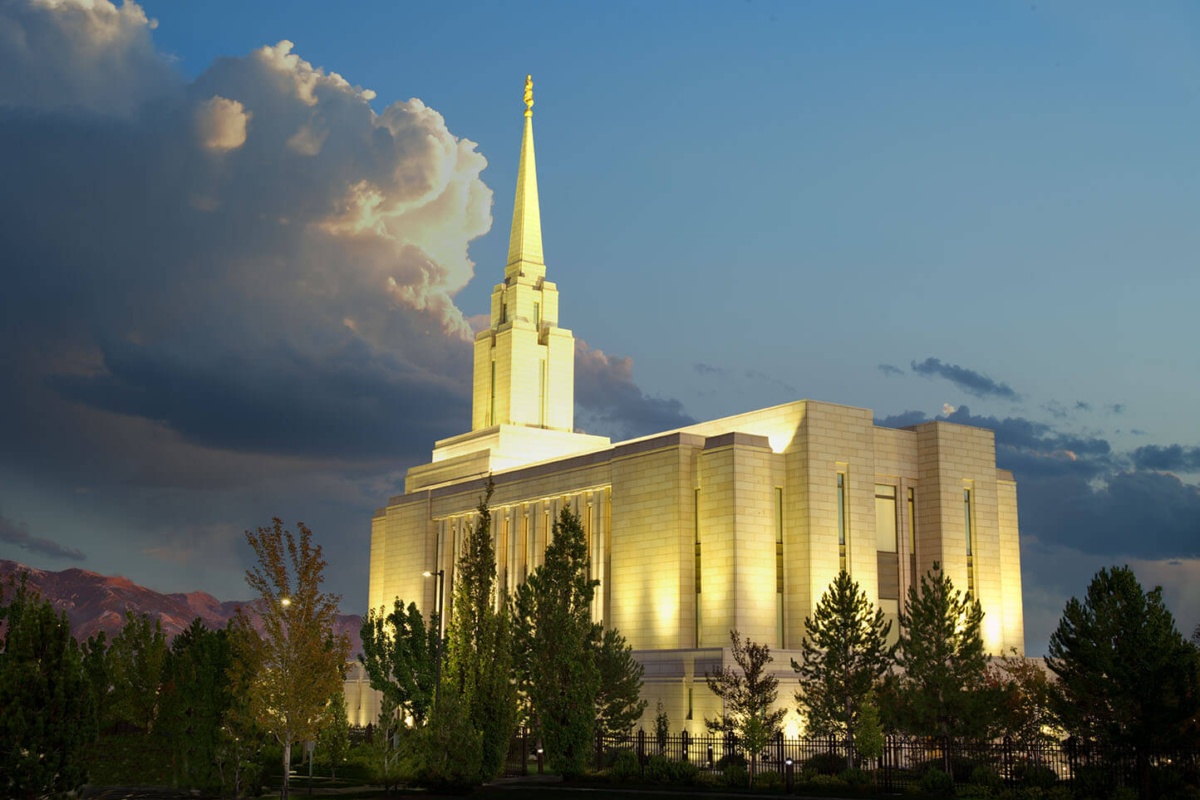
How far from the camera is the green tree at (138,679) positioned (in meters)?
43.3

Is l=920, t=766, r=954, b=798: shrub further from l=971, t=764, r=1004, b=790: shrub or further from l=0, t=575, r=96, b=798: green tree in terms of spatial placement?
l=0, t=575, r=96, b=798: green tree

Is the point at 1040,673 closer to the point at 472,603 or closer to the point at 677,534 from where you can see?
the point at 677,534

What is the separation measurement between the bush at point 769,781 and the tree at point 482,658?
7.97m

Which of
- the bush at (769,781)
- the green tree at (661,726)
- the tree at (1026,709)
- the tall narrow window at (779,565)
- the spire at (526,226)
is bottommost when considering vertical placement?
the bush at (769,781)

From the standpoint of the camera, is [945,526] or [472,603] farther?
[945,526]

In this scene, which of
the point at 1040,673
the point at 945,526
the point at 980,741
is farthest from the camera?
the point at 945,526

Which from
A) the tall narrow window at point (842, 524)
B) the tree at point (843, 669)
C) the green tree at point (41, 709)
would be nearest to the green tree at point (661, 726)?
the tree at point (843, 669)

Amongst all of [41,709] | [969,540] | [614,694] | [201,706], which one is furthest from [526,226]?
[41,709]

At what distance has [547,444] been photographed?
77.5 meters

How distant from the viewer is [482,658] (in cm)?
3400

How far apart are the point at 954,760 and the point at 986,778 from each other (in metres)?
2.64

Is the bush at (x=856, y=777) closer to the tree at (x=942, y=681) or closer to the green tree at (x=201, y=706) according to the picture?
the tree at (x=942, y=681)

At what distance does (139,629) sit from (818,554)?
97.2 feet

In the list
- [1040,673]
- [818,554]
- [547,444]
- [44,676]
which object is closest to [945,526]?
[818,554]
